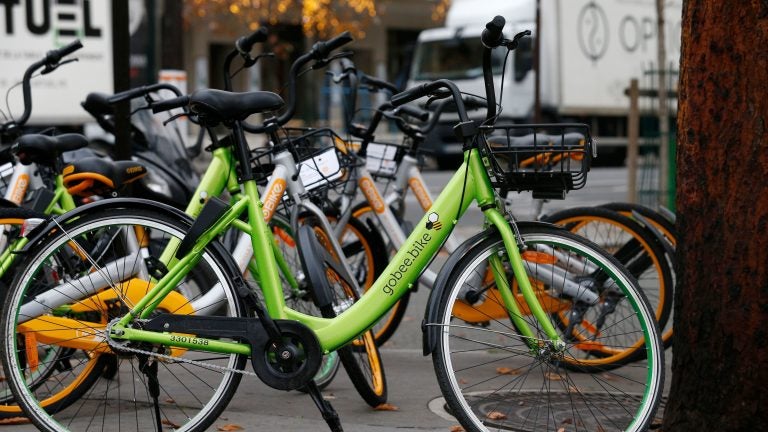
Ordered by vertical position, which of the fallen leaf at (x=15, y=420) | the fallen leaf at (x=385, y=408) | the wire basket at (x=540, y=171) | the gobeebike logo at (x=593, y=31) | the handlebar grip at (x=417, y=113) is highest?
the gobeebike logo at (x=593, y=31)

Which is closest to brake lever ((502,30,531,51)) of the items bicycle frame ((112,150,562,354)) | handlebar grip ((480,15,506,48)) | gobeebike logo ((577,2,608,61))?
handlebar grip ((480,15,506,48))

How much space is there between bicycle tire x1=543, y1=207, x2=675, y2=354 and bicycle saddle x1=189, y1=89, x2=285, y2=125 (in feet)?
5.90

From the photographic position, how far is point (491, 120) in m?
4.12

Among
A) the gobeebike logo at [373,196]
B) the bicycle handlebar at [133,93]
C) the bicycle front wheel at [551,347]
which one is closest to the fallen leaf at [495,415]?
the bicycle front wheel at [551,347]

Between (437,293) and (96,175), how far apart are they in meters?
1.78

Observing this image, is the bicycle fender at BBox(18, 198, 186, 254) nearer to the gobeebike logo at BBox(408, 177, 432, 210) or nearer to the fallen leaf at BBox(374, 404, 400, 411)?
the fallen leaf at BBox(374, 404, 400, 411)

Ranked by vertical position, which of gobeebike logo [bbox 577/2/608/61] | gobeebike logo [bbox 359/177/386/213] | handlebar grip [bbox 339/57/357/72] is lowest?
gobeebike logo [bbox 359/177/386/213]

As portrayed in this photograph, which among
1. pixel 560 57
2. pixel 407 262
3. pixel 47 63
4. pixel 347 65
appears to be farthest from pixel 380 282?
pixel 560 57

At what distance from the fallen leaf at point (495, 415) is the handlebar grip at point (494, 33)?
52.4 inches

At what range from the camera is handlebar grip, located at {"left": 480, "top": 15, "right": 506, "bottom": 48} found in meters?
3.96

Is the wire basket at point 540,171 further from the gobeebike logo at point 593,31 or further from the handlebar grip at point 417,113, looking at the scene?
the gobeebike logo at point 593,31

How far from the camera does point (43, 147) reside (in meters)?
4.96

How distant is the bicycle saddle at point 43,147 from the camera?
4965 mm

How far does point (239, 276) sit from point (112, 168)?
121 cm
